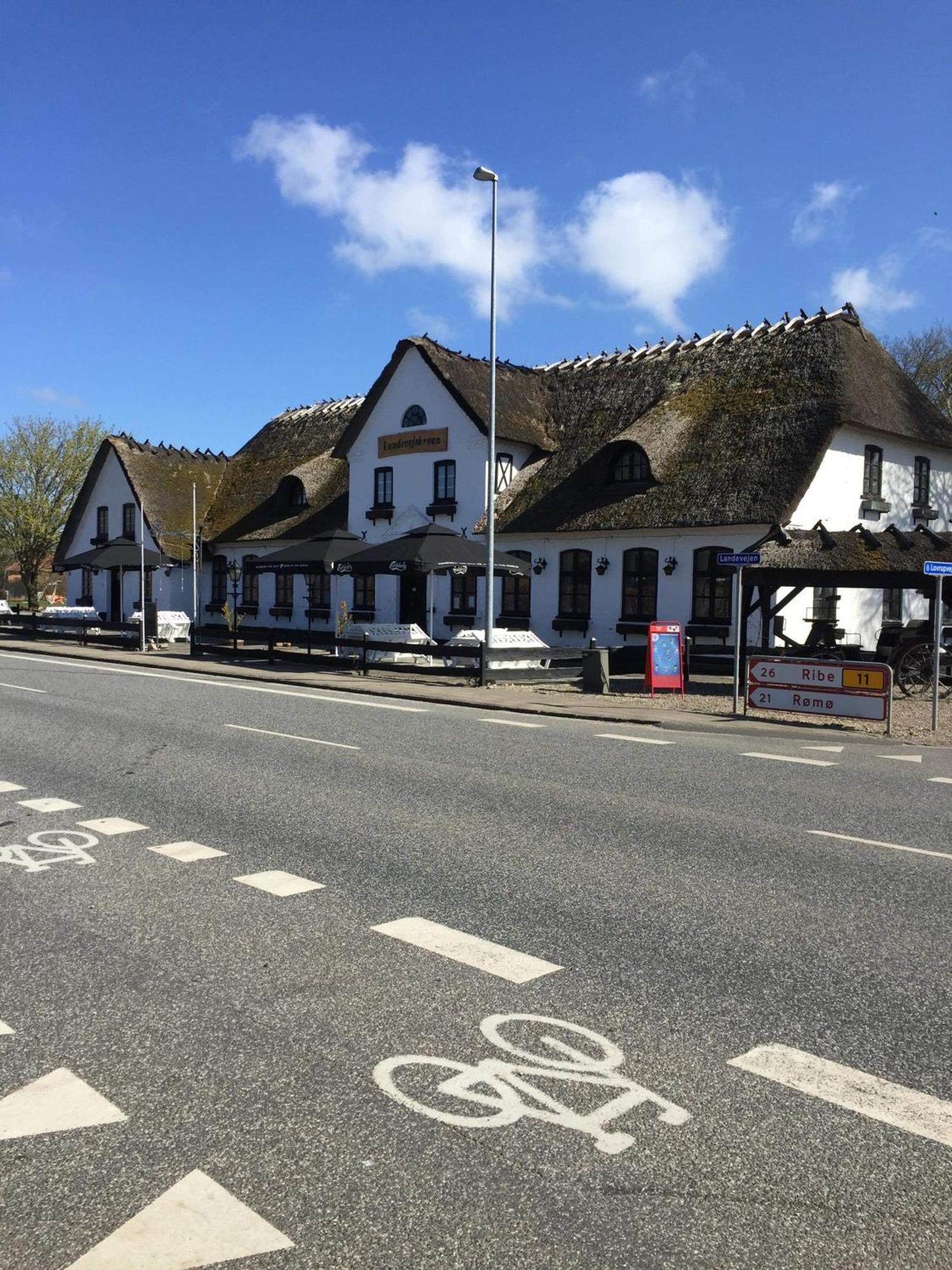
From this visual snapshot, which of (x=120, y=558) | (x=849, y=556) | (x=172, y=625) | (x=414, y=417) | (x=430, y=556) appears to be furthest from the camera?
(x=172, y=625)

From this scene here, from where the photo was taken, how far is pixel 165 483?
140 ft

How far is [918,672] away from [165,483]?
3181 centimetres

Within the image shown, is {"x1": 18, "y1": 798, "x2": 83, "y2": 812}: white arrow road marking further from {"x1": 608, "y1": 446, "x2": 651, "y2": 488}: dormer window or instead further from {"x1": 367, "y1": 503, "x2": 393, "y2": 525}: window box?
{"x1": 367, "y1": 503, "x2": 393, "y2": 525}: window box

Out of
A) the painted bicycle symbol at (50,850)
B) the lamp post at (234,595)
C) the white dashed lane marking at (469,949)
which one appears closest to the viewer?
the white dashed lane marking at (469,949)

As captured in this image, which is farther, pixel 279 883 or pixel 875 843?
pixel 875 843

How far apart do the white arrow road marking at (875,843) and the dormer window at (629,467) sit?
19.7 metres

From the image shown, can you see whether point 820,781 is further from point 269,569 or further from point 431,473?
point 431,473

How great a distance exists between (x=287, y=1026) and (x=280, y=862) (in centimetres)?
277

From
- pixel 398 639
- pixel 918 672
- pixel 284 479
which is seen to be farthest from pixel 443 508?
pixel 918 672

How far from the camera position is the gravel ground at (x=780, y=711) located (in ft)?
51.0

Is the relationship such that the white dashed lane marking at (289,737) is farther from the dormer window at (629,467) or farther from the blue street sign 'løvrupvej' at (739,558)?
the dormer window at (629,467)

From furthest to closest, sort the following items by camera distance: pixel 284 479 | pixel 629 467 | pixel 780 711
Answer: pixel 284 479 → pixel 629 467 → pixel 780 711

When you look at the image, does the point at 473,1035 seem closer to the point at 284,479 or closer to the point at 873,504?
the point at 873,504

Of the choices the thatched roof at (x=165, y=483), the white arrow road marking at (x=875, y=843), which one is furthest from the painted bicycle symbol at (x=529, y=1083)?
the thatched roof at (x=165, y=483)
